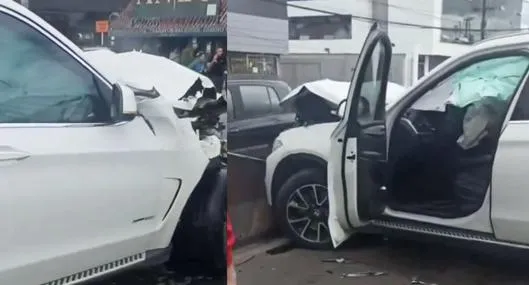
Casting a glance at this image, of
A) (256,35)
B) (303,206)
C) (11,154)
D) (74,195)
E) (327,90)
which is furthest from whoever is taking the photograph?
(303,206)

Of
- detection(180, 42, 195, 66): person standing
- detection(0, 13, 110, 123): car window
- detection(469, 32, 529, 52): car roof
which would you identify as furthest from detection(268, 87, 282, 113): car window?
detection(469, 32, 529, 52): car roof

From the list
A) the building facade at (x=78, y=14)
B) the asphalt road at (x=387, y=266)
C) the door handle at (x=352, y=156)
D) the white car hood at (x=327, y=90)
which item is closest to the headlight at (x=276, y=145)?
the white car hood at (x=327, y=90)

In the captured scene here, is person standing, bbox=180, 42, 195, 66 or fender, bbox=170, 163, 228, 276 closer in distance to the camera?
person standing, bbox=180, 42, 195, 66

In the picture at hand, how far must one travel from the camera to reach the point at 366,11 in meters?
1.98

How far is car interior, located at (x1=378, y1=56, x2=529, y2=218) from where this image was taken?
2037 mm

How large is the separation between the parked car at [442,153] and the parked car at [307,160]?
30 millimetres

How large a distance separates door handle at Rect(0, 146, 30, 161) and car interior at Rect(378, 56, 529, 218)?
109 cm

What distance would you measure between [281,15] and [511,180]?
815 millimetres

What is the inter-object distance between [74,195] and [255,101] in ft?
1.86

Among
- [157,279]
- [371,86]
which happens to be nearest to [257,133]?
[371,86]

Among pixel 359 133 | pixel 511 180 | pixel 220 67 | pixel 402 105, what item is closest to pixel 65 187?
pixel 220 67

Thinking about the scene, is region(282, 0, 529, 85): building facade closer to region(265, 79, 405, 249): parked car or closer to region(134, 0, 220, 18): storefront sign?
region(265, 79, 405, 249): parked car

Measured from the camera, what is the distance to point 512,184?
1.99 meters

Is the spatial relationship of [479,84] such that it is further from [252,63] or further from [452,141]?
[252,63]
